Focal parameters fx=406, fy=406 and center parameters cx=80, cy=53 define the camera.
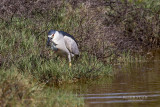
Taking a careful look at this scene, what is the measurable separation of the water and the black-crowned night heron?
1.20m

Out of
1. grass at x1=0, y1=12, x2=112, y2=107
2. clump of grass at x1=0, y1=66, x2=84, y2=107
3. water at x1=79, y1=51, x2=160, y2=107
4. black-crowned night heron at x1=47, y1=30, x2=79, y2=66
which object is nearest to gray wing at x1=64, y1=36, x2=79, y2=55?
black-crowned night heron at x1=47, y1=30, x2=79, y2=66

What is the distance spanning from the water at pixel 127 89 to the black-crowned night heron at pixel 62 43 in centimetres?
120

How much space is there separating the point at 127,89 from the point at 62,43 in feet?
8.52

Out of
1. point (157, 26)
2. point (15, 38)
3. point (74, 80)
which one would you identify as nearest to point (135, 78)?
point (74, 80)

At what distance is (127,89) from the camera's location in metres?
7.50

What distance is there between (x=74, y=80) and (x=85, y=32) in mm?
2211

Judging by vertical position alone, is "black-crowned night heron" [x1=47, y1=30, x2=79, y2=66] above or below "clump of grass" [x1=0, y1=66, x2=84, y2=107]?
above

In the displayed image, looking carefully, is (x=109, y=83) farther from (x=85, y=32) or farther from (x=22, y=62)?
(x=85, y=32)

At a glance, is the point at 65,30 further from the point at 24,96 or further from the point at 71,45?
the point at 24,96

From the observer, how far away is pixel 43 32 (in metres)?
10.2

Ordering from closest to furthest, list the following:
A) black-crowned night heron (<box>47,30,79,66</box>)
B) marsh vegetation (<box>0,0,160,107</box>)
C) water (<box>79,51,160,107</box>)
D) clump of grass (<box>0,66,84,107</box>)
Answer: clump of grass (<box>0,66,84,107</box>)
marsh vegetation (<box>0,0,160,107</box>)
water (<box>79,51,160,107</box>)
black-crowned night heron (<box>47,30,79,66</box>)

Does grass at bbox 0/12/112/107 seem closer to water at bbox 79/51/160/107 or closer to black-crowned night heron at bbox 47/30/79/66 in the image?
black-crowned night heron at bbox 47/30/79/66

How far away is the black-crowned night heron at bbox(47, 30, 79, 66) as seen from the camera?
9.27 metres

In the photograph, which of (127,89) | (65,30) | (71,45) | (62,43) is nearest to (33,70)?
(62,43)
